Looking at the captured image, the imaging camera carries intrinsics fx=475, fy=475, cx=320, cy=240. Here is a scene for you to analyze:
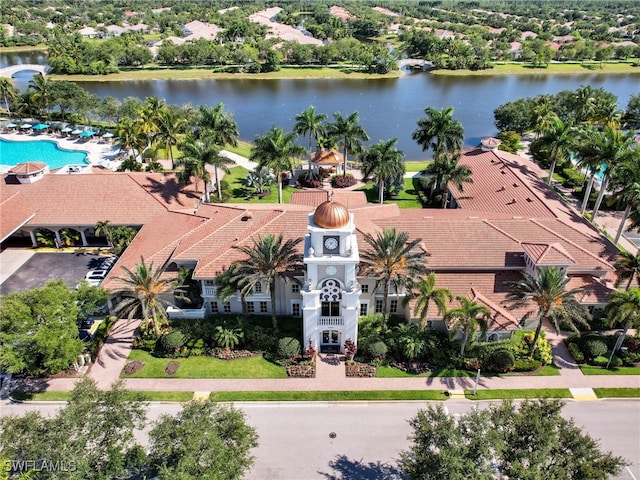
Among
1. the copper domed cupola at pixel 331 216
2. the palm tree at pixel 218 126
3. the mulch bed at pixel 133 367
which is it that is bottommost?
the mulch bed at pixel 133 367

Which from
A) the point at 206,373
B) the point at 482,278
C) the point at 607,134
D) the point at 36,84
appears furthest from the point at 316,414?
the point at 36,84

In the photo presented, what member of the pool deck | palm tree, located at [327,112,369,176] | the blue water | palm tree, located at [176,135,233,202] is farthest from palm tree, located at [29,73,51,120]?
palm tree, located at [327,112,369,176]

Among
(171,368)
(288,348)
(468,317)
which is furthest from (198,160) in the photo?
(468,317)

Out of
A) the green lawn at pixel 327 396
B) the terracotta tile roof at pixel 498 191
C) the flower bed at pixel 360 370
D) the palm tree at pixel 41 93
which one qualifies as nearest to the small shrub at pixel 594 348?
the green lawn at pixel 327 396

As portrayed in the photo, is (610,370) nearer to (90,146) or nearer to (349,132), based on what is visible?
(349,132)

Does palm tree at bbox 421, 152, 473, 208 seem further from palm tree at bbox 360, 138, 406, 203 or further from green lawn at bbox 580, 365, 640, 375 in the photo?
green lawn at bbox 580, 365, 640, 375

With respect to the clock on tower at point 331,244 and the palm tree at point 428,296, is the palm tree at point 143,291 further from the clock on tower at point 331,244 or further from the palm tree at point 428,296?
the palm tree at point 428,296
